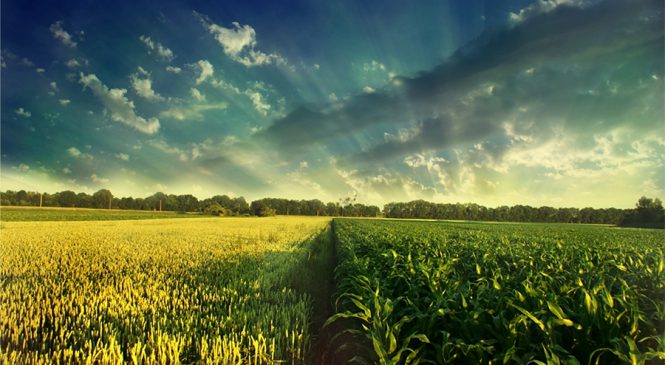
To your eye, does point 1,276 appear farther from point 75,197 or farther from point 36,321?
point 75,197

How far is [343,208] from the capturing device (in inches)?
6240

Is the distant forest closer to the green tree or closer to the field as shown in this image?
the green tree

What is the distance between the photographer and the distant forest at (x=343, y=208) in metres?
94.1

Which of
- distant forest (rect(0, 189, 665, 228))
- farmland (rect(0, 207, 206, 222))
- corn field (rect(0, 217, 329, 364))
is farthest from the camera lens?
distant forest (rect(0, 189, 665, 228))

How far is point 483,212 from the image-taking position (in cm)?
14625

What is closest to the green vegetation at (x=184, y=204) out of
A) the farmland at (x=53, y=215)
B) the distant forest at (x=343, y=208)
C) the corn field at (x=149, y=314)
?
the distant forest at (x=343, y=208)

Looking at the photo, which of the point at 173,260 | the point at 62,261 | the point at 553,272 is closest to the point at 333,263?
the point at 173,260

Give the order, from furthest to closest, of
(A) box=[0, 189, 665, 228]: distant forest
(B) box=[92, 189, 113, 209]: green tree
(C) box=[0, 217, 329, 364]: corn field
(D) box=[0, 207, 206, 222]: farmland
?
(B) box=[92, 189, 113, 209]: green tree → (A) box=[0, 189, 665, 228]: distant forest → (D) box=[0, 207, 206, 222]: farmland → (C) box=[0, 217, 329, 364]: corn field

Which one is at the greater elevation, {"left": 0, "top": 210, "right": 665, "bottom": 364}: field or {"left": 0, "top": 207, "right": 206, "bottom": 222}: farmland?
{"left": 0, "top": 210, "right": 665, "bottom": 364}: field

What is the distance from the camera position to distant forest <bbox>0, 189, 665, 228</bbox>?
3706 inches

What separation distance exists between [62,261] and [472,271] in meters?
12.9

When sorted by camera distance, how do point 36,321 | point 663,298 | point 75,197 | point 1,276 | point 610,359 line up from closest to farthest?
1. point 610,359
2. point 36,321
3. point 663,298
4. point 1,276
5. point 75,197

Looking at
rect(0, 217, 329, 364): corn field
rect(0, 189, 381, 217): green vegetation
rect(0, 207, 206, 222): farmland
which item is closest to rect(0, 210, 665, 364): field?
rect(0, 217, 329, 364): corn field

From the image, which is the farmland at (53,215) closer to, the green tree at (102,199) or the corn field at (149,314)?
the green tree at (102,199)
